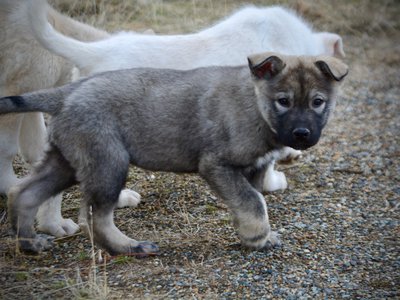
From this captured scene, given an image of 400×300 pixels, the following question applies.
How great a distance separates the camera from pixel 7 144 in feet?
15.5

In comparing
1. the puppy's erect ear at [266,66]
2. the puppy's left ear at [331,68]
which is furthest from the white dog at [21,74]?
the puppy's left ear at [331,68]

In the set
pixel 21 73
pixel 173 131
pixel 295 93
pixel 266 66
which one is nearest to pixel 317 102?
pixel 295 93

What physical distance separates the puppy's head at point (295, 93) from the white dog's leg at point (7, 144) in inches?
74.3

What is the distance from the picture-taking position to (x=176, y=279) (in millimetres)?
3734

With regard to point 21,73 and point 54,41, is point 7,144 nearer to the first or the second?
point 21,73

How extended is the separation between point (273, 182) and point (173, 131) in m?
1.36

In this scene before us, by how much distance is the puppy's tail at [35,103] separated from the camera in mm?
3816

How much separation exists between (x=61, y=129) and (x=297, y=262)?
1.69m

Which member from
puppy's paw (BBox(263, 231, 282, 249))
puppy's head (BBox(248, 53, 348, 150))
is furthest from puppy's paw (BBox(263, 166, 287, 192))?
puppy's head (BBox(248, 53, 348, 150))

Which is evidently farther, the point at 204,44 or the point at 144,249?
the point at 204,44

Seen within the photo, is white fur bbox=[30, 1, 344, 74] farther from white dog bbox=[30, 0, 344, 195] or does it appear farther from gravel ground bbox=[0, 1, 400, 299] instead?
gravel ground bbox=[0, 1, 400, 299]

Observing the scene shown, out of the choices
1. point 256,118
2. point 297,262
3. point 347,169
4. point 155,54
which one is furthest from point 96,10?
point 297,262

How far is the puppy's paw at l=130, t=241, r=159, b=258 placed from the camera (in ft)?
13.2

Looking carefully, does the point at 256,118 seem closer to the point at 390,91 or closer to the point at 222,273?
the point at 222,273
